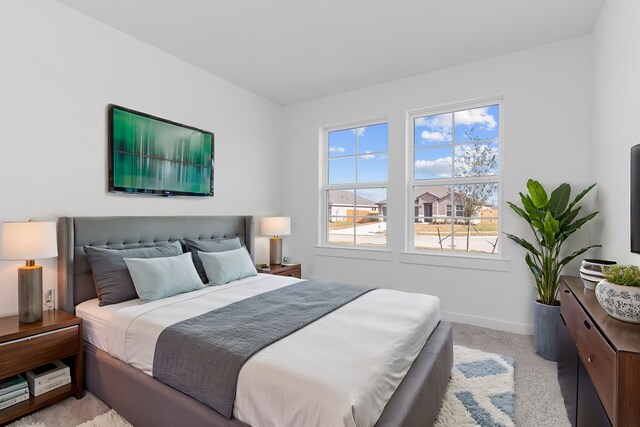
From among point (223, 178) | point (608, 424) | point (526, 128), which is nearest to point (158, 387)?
point (608, 424)

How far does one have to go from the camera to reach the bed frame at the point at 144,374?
1.51 m

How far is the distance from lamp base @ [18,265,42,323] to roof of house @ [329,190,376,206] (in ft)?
10.7

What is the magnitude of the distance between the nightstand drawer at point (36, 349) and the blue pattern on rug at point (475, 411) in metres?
2.57

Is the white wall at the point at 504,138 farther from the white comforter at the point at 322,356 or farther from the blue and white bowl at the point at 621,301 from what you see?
the blue and white bowl at the point at 621,301

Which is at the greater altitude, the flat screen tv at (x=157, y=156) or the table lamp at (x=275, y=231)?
the flat screen tv at (x=157, y=156)

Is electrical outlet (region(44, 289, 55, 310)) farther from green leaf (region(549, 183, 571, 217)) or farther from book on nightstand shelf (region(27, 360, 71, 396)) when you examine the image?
green leaf (region(549, 183, 571, 217))

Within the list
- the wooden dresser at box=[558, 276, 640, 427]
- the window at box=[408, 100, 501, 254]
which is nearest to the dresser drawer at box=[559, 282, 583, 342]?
the wooden dresser at box=[558, 276, 640, 427]

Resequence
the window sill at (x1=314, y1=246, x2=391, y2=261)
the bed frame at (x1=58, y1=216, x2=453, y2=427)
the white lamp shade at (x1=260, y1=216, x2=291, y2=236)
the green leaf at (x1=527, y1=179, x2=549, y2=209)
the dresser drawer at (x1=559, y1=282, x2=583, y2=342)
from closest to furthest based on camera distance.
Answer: the bed frame at (x1=58, y1=216, x2=453, y2=427) < the dresser drawer at (x1=559, y1=282, x2=583, y2=342) < the green leaf at (x1=527, y1=179, x2=549, y2=209) < the window sill at (x1=314, y1=246, x2=391, y2=261) < the white lamp shade at (x1=260, y1=216, x2=291, y2=236)

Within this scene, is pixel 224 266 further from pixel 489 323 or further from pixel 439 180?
pixel 489 323

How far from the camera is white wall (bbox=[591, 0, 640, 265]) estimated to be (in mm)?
1956

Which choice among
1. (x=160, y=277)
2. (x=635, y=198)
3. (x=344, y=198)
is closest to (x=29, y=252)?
(x=160, y=277)

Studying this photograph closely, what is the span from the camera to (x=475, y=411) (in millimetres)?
1959

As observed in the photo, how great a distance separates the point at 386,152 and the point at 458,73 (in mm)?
1161

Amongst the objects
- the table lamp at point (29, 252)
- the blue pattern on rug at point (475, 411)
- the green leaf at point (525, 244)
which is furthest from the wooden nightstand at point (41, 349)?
the green leaf at point (525, 244)
